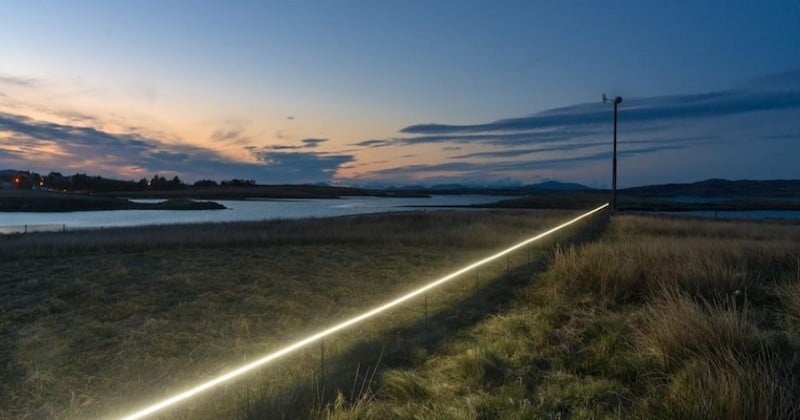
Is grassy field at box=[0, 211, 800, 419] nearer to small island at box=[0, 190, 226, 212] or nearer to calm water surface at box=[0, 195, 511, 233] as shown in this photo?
calm water surface at box=[0, 195, 511, 233]

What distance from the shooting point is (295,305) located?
434 inches

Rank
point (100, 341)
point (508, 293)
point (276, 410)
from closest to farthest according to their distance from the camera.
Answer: point (276, 410) < point (100, 341) < point (508, 293)

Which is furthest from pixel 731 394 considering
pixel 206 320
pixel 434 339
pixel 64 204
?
pixel 64 204

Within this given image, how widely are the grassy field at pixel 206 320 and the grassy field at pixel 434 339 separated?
45 mm

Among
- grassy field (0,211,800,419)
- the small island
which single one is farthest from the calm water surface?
grassy field (0,211,800,419)

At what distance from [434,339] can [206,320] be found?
4.49 metres

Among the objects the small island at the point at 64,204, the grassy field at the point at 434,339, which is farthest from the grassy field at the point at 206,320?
the small island at the point at 64,204

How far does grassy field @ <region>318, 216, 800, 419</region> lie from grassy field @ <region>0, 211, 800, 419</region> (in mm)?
24

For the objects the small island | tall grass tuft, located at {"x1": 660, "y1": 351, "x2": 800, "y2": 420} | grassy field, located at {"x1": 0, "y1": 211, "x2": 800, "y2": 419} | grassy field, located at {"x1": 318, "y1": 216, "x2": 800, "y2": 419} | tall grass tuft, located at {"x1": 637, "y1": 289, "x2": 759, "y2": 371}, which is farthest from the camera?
the small island

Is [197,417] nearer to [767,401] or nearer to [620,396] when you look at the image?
[620,396]

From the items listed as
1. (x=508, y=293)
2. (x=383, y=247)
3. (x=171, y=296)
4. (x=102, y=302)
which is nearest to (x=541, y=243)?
(x=383, y=247)

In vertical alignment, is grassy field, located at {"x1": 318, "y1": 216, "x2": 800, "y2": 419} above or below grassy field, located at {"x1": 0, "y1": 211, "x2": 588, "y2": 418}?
above

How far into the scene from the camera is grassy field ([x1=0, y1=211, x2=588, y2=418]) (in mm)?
5957

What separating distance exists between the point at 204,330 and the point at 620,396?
6.72 metres
